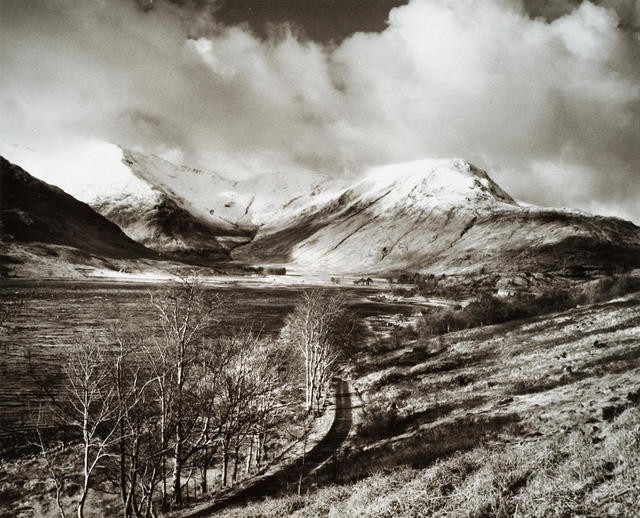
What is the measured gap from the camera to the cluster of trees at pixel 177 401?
77.3ft

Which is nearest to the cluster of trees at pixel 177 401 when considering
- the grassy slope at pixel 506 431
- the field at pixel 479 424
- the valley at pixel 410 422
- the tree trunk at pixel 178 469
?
the tree trunk at pixel 178 469

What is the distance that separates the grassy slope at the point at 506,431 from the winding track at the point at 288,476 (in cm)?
197

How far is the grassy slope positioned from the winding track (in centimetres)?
197

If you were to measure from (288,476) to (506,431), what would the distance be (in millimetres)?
15951

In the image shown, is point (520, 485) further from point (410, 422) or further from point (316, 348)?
point (316, 348)

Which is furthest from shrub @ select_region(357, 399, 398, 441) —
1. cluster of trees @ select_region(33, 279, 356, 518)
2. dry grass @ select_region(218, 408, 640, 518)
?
dry grass @ select_region(218, 408, 640, 518)

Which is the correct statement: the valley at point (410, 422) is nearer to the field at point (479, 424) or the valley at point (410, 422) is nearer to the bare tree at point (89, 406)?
the field at point (479, 424)

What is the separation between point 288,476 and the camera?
2973 centimetres

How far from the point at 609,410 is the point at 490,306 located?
59.5m

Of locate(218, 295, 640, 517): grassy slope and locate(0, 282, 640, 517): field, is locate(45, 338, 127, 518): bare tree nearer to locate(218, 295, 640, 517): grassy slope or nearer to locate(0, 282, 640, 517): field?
locate(0, 282, 640, 517): field

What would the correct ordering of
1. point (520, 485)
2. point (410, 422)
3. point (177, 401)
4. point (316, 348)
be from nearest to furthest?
point (520, 485), point (177, 401), point (410, 422), point (316, 348)

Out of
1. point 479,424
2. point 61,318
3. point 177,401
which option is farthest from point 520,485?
point 61,318

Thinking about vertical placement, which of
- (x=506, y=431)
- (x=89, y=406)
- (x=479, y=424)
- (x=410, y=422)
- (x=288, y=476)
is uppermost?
(x=506, y=431)

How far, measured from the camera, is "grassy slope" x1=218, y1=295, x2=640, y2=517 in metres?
11.9
